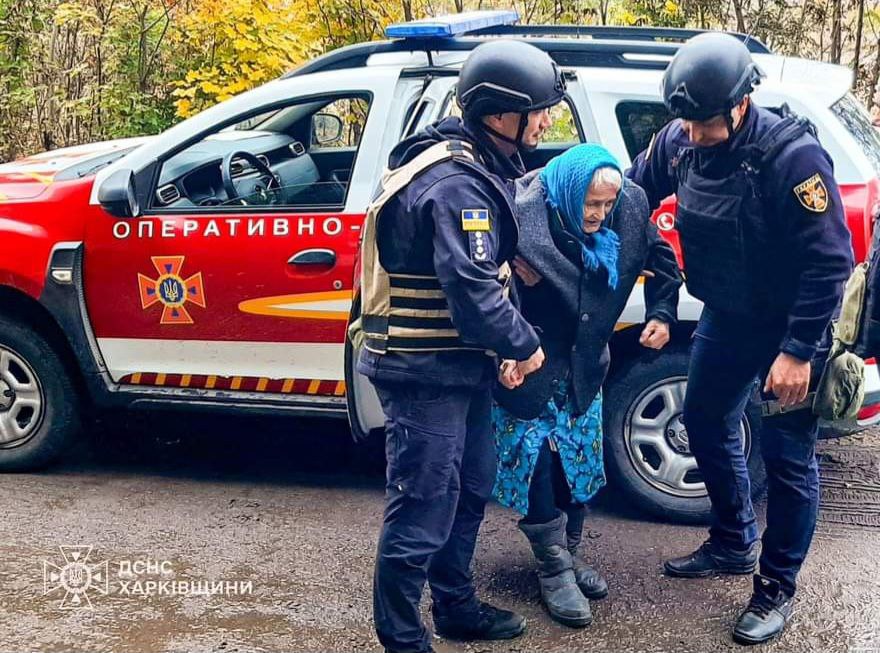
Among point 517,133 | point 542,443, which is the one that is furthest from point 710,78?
point 542,443

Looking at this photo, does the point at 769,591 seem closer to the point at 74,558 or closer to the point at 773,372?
the point at 773,372

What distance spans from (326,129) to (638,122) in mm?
2030

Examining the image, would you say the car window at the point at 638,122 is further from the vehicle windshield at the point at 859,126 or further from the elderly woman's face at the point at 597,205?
the elderly woman's face at the point at 597,205

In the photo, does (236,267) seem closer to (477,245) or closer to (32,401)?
(32,401)

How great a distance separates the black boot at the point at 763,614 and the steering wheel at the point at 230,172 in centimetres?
265

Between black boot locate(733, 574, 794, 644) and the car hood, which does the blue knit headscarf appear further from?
the car hood

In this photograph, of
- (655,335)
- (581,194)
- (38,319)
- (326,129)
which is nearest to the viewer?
(581,194)

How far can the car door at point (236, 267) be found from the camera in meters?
4.27

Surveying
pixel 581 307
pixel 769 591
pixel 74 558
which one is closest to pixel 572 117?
pixel 581 307

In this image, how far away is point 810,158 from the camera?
306 cm

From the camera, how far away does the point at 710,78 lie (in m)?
3.07

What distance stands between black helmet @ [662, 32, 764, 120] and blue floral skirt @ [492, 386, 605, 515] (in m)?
1.01

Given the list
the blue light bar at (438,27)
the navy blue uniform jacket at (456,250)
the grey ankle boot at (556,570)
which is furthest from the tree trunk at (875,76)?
the navy blue uniform jacket at (456,250)

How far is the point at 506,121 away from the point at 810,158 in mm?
907
